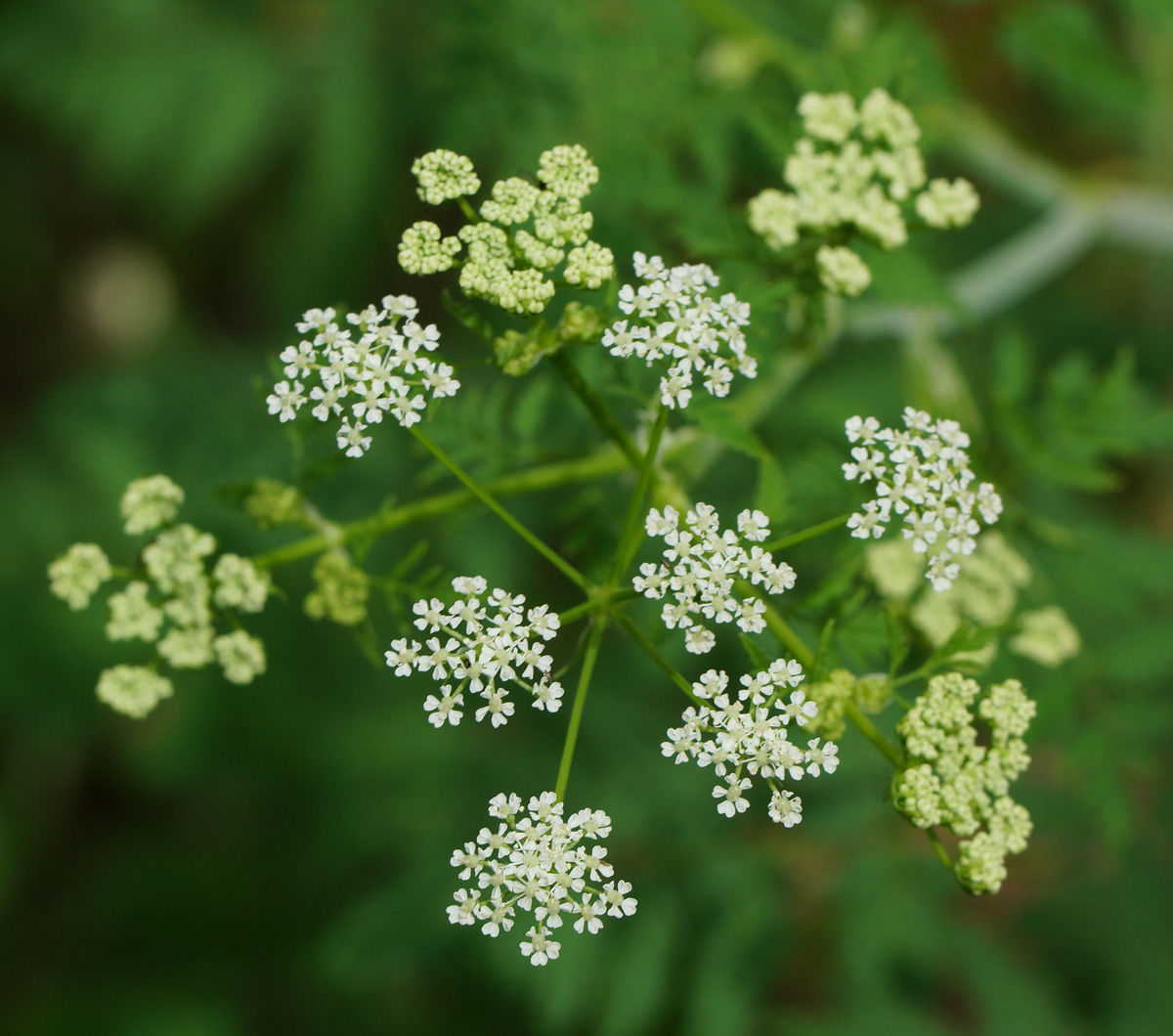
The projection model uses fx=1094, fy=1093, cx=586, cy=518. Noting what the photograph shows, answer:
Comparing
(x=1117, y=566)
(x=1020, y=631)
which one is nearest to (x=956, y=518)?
(x=1020, y=631)

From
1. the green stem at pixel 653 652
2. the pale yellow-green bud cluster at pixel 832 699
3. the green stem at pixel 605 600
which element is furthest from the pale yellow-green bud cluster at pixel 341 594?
the pale yellow-green bud cluster at pixel 832 699

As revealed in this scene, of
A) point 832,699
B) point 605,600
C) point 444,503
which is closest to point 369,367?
point 444,503

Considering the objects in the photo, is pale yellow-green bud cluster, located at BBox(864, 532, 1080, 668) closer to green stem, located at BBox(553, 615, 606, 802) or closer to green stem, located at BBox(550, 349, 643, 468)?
green stem, located at BBox(550, 349, 643, 468)

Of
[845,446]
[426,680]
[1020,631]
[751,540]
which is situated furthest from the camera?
[426,680]

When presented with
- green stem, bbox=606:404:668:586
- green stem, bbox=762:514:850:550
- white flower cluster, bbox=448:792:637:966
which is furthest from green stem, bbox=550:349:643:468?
white flower cluster, bbox=448:792:637:966

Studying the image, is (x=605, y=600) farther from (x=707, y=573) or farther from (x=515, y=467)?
(x=515, y=467)

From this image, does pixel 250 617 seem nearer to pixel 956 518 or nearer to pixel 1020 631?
pixel 1020 631
